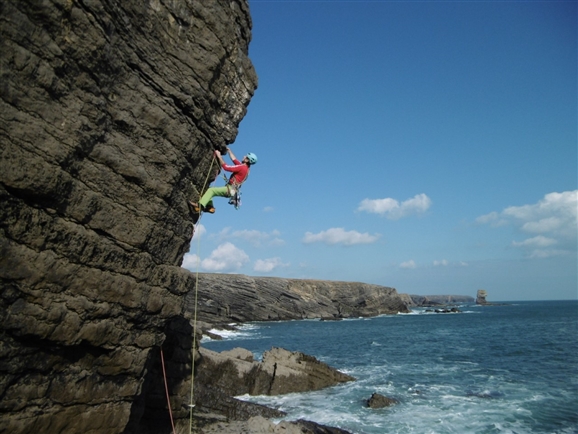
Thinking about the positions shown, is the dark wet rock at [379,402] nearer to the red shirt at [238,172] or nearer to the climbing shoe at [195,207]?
the red shirt at [238,172]

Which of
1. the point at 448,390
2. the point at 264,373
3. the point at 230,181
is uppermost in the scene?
the point at 230,181

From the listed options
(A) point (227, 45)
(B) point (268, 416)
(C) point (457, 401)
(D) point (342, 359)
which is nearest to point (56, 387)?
(A) point (227, 45)

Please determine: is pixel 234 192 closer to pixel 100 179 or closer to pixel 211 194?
pixel 211 194

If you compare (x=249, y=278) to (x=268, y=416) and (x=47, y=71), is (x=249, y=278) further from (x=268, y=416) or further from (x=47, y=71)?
(x=47, y=71)

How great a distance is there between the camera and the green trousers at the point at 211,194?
1033 cm

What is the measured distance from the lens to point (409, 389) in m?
24.9

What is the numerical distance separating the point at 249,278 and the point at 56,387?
271ft

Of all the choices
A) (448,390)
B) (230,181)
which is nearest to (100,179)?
(230,181)

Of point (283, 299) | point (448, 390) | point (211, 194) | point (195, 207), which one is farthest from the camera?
point (283, 299)

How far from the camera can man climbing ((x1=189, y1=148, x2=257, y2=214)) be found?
10.4m

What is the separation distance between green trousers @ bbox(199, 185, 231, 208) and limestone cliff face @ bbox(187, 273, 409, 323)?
214 feet

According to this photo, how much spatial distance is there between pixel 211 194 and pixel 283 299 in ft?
286

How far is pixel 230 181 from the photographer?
11250mm

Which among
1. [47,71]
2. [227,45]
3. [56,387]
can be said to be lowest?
[56,387]
